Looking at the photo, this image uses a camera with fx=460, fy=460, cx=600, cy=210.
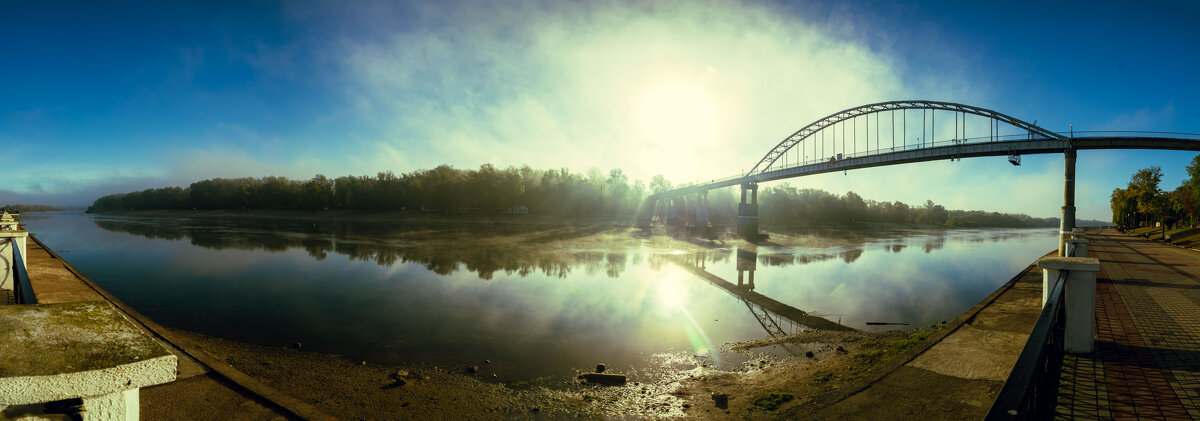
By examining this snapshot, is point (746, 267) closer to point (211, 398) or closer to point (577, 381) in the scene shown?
point (577, 381)

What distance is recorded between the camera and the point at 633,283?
2019 cm

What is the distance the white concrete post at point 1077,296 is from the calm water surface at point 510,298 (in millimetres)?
6030

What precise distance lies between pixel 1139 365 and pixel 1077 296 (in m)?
1.28

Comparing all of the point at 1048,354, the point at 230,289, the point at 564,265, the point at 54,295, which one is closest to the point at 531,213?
the point at 564,265

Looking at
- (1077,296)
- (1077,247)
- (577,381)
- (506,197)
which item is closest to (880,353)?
(1077,296)

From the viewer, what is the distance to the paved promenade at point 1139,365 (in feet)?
16.7

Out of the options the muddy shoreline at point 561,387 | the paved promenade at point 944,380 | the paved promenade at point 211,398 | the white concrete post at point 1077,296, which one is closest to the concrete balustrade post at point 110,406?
the paved promenade at point 211,398

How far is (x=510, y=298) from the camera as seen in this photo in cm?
1623

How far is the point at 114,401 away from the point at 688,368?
9.06 metres

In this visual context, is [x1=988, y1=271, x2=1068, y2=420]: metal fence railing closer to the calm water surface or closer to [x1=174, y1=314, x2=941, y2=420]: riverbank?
[x1=174, y1=314, x2=941, y2=420]: riverbank

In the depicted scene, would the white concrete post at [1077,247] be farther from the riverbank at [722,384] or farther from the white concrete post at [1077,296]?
the white concrete post at [1077,296]

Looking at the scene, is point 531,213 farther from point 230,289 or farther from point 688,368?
point 688,368

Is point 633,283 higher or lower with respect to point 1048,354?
lower

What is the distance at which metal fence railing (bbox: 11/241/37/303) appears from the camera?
544 cm
